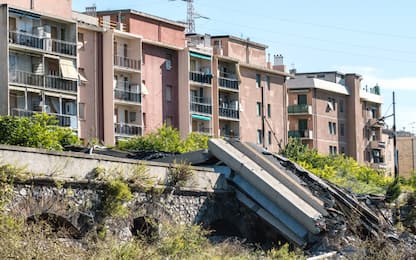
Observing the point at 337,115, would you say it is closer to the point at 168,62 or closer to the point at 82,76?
the point at 168,62

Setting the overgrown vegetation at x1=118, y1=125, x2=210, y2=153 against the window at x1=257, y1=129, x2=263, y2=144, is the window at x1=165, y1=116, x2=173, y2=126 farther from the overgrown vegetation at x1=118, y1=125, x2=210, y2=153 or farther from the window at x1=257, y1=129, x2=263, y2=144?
the window at x1=257, y1=129, x2=263, y2=144

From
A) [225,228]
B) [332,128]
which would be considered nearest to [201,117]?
[332,128]

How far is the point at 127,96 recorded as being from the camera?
66000mm

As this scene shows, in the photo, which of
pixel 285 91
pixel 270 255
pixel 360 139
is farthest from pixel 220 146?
pixel 360 139

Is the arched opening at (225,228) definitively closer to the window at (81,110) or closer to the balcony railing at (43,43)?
the balcony railing at (43,43)

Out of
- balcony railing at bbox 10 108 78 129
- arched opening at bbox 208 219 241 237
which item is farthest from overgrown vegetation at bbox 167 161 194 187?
balcony railing at bbox 10 108 78 129

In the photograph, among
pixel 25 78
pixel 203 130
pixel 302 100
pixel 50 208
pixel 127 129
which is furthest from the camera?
pixel 302 100

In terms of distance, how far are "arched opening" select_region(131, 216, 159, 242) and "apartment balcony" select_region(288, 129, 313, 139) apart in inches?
2381

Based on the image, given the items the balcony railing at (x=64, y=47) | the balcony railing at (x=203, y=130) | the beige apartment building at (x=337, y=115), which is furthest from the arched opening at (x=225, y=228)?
the beige apartment building at (x=337, y=115)

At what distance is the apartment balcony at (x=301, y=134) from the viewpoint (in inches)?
3580

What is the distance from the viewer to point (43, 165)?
86.5 ft

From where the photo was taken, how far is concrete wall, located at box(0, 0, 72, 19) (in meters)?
58.6

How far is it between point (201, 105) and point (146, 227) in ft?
144

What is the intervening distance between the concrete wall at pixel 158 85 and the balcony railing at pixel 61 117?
8.54 meters
